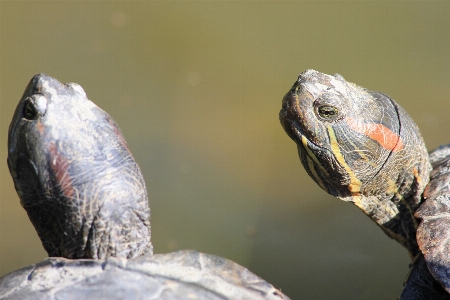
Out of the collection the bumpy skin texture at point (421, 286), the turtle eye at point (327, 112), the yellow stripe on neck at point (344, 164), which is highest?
the turtle eye at point (327, 112)

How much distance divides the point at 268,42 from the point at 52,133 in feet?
11.6

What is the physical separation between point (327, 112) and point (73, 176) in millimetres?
1352

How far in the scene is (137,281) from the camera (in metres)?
1.86

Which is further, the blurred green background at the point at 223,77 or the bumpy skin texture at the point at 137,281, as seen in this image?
the blurred green background at the point at 223,77

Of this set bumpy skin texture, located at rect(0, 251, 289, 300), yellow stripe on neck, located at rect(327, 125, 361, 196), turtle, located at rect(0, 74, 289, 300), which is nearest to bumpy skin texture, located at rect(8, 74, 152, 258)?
turtle, located at rect(0, 74, 289, 300)

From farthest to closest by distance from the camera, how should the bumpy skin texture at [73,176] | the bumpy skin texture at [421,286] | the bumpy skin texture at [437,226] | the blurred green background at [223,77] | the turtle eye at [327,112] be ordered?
1. the blurred green background at [223,77]
2. the turtle eye at [327,112]
3. the bumpy skin texture at [421,286]
4. the bumpy skin texture at [437,226]
5. the bumpy skin texture at [73,176]

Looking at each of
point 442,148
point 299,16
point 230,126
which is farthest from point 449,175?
point 299,16

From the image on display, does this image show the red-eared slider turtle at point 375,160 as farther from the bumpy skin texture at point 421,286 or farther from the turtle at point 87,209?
the turtle at point 87,209

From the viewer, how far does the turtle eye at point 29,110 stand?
208cm

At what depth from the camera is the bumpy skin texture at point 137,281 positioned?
182cm

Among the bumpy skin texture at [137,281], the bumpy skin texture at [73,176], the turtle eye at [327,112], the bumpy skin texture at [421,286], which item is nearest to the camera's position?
the bumpy skin texture at [137,281]

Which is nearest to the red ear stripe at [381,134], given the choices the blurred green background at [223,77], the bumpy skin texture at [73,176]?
the bumpy skin texture at [73,176]

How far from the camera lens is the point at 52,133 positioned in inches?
81.0

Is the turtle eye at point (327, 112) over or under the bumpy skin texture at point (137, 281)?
over
